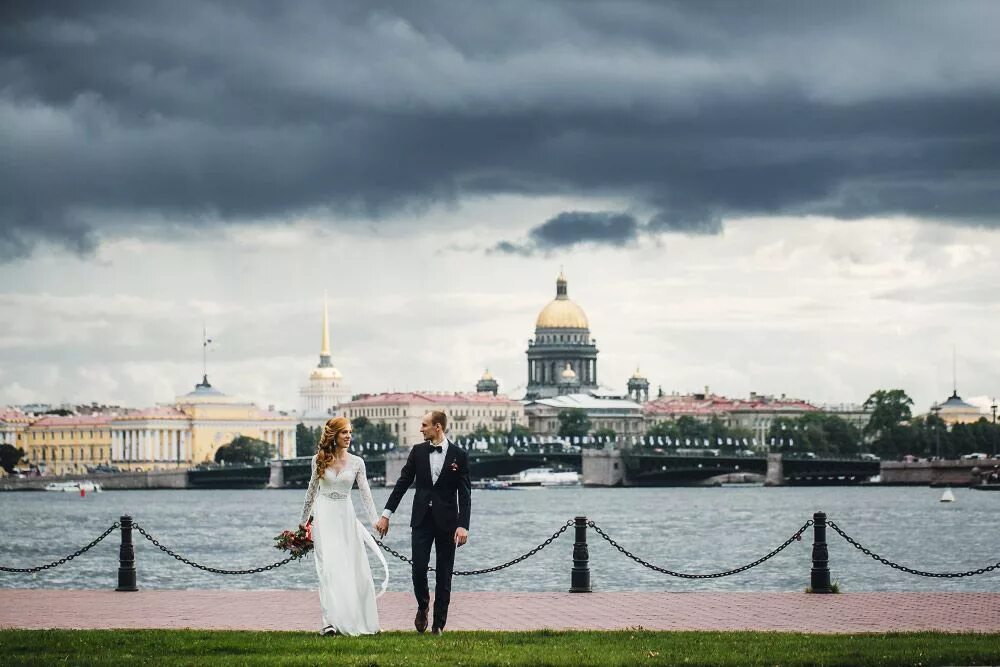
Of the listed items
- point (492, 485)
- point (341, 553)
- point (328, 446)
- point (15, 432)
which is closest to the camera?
point (328, 446)

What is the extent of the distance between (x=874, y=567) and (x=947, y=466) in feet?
239

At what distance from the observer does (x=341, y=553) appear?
1475 cm

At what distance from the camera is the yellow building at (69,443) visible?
581ft

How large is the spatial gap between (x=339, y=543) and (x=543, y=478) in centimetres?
12329

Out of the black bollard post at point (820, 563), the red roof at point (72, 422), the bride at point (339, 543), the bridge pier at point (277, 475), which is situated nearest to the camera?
the bride at point (339, 543)

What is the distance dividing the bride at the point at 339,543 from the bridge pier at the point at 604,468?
113 meters

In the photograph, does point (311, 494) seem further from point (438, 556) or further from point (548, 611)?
point (548, 611)

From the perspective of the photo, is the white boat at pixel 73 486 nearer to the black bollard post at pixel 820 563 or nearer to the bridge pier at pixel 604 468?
the bridge pier at pixel 604 468

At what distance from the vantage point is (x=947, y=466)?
355ft

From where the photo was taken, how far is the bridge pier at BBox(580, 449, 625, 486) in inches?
5044

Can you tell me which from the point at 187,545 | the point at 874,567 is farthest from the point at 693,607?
the point at 187,545

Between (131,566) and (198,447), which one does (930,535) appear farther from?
(198,447)

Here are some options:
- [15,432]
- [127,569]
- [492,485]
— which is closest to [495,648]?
[127,569]

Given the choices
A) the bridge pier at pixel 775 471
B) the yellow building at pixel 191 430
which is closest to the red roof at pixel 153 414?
the yellow building at pixel 191 430
